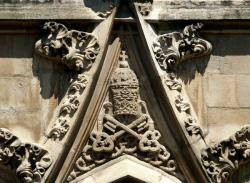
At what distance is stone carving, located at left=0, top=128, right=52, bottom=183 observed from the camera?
11.5m

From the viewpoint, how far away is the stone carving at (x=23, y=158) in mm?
11461

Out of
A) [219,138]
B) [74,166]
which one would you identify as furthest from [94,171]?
[219,138]

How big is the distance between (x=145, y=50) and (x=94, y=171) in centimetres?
115

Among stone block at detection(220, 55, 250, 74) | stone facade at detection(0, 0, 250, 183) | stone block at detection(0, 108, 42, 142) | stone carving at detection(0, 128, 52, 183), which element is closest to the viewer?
stone carving at detection(0, 128, 52, 183)

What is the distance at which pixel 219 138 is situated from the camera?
11711 mm

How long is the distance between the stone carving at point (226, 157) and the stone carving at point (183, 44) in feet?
2.65

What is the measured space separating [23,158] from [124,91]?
1.04 metres

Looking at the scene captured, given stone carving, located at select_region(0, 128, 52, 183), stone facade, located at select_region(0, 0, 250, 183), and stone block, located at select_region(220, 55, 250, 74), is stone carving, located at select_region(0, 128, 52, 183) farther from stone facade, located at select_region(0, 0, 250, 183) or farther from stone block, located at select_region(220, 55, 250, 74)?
stone block, located at select_region(220, 55, 250, 74)

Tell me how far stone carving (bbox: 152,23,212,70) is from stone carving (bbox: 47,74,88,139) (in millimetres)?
701

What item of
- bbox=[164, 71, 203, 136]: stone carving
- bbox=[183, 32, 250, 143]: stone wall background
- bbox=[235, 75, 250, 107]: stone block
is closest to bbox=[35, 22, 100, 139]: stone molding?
bbox=[164, 71, 203, 136]: stone carving

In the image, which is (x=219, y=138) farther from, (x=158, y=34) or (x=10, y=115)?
(x=10, y=115)

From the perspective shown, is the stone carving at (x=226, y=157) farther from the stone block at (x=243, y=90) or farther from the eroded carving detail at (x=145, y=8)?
the eroded carving detail at (x=145, y=8)

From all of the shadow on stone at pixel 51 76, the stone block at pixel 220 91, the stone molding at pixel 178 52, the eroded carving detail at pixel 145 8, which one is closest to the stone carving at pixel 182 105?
the stone molding at pixel 178 52

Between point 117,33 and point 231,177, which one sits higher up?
point 117,33
